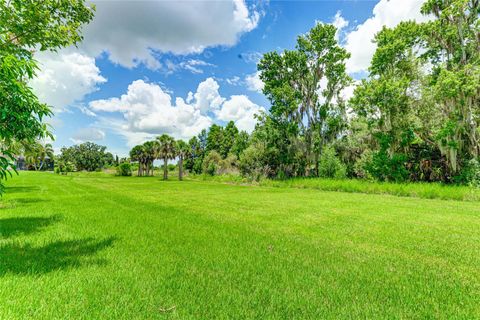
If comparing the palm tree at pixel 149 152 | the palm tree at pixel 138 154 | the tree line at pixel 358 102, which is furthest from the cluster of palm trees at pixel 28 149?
the palm tree at pixel 138 154

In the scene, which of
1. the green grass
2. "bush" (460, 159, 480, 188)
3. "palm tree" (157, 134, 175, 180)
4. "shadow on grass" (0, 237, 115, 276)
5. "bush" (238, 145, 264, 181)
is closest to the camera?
"shadow on grass" (0, 237, 115, 276)

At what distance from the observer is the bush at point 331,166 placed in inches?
882

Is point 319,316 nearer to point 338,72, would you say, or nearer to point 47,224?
point 47,224

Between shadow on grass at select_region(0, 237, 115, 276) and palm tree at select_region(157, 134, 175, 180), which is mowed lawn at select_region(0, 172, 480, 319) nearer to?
shadow on grass at select_region(0, 237, 115, 276)

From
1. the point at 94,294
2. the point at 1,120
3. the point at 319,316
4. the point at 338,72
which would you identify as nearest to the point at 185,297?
the point at 94,294

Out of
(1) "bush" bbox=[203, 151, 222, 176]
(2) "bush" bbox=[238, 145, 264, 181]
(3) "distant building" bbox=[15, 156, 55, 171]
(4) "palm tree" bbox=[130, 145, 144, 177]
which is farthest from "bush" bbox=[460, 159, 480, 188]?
(4) "palm tree" bbox=[130, 145, 144, 177]

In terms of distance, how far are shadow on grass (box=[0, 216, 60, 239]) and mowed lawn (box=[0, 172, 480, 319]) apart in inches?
1.0

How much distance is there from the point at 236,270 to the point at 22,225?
20.8 feet

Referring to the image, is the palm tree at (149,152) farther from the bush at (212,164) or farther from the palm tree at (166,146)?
the bush at (212,164)

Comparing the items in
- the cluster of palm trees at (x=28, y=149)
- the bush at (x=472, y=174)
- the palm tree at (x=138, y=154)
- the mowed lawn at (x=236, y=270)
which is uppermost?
the palm tree at (x=138, y=154)

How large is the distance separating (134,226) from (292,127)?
73.3 ft

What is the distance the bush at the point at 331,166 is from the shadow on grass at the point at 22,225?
2177cm

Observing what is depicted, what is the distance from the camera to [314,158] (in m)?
26.0

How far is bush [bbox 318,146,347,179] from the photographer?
22.4 meters
